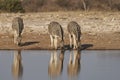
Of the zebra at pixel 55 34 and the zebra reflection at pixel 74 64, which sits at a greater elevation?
the zebra at pixel 55 34

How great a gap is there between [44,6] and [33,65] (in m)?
23.4

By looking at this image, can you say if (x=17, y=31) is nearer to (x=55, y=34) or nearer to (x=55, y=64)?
(x=55, y=34)

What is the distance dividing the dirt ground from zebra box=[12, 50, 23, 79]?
1599 millimetres

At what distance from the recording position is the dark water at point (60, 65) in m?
17.9

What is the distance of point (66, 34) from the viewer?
26.8m

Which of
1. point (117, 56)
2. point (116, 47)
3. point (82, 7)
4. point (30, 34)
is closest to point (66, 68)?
point (117, 56)

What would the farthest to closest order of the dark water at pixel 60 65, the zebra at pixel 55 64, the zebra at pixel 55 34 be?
the zebra at pixel 55 34 < the zebra at pixel 55 64 < the dark water at pixel 60 65

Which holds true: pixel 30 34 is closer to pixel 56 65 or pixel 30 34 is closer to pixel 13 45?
pixel 13 45

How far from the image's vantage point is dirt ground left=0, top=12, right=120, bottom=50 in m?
24.3

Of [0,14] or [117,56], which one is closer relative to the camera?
[117,56]

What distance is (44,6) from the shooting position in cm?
4300

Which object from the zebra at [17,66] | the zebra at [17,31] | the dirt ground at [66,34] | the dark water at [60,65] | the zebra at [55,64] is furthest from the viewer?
the dirt ground at [66,34]

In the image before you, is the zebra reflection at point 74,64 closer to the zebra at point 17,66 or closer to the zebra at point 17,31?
the zebra at point 17,66

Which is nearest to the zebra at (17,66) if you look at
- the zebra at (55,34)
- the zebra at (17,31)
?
the zebra at (17,31)
